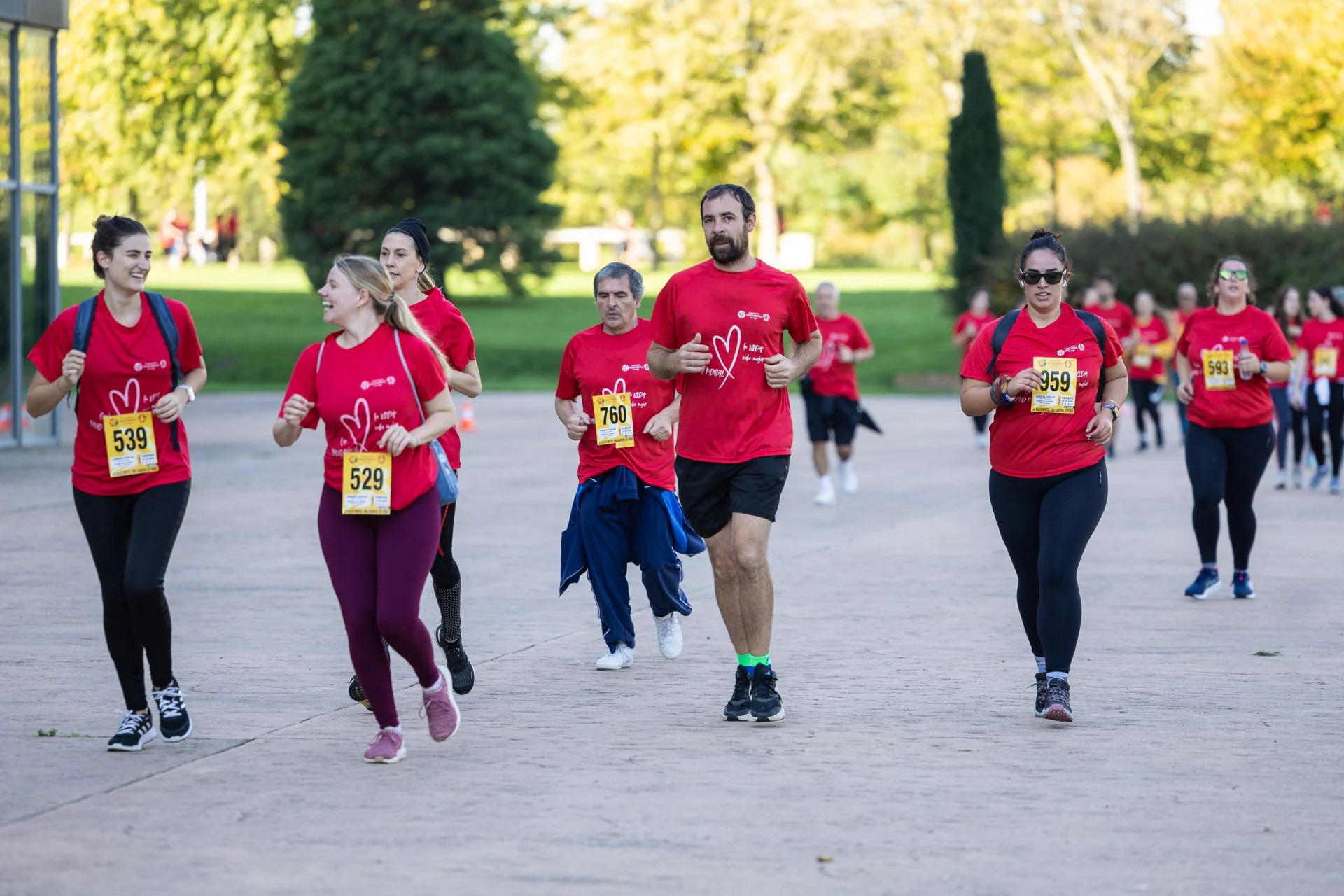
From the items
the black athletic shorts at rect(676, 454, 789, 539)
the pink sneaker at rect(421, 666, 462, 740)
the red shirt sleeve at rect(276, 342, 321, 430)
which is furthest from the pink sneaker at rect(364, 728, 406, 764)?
the black athletic shorts at rect(676, 454, 789, 539)

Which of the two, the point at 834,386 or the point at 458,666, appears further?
the point at 834,386

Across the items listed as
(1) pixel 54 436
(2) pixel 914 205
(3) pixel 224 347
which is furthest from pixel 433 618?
(2) pixel 914 205

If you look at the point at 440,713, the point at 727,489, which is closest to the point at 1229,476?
the point at 727,489

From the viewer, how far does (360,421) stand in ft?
20.1

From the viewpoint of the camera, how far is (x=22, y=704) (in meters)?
7.21

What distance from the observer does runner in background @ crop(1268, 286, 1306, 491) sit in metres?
16.6

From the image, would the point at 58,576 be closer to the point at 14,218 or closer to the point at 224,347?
the point at 14,218

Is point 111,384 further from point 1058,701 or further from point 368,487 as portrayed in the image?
point 1058,701

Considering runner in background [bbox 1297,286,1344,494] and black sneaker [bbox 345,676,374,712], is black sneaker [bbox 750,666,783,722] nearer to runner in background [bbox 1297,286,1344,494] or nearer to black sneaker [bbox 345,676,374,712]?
black sneaker [bbox 345,676,374,712]

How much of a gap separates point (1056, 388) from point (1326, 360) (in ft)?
31.9

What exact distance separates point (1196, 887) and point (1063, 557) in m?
2.32

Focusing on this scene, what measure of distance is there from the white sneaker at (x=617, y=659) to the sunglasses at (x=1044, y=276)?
8.17 ft

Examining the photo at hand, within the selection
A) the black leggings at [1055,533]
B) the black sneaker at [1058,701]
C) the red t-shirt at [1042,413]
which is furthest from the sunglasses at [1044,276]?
the black sneaker at [1058,701]

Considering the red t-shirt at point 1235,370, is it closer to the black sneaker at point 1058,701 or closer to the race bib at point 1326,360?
the black sneaker at point 1058,701
